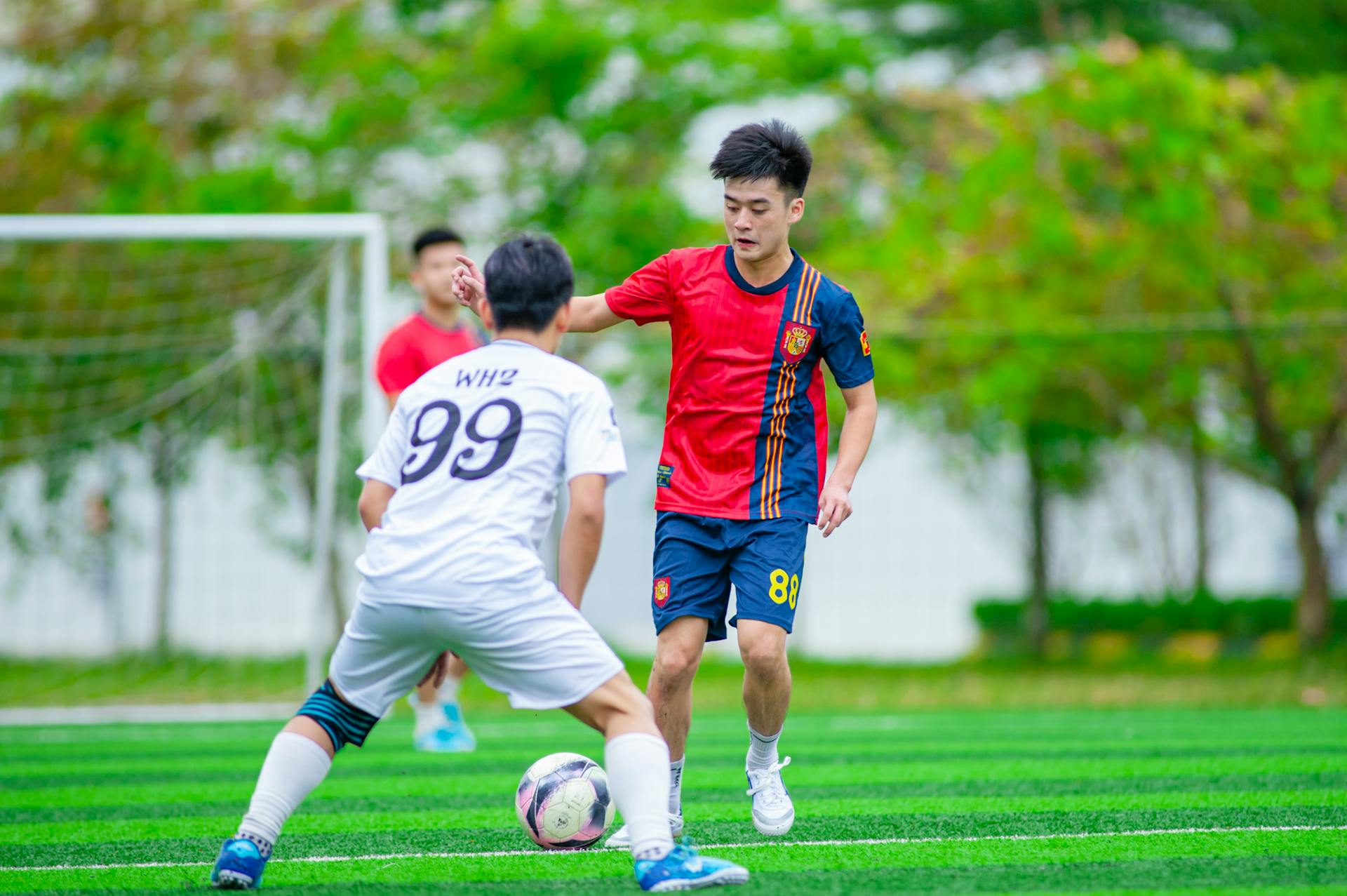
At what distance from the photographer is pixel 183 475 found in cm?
1191

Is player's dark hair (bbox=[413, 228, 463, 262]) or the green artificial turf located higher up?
player's dark hair (bbox=[413, 228, 463, 262])

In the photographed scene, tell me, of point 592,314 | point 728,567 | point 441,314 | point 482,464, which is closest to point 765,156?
point 592,314

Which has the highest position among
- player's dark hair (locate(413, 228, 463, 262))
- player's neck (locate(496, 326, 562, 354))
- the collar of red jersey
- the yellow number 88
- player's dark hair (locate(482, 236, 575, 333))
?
player's dark hair (locate(413, 228, 463, 262))

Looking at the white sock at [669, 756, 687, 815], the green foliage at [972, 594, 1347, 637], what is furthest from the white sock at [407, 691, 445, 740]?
the green foliage at [972, 594, 1347, 637]

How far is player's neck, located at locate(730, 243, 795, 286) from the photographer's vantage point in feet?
13.8

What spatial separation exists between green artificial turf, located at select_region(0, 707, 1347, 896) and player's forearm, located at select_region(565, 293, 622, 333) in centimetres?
155

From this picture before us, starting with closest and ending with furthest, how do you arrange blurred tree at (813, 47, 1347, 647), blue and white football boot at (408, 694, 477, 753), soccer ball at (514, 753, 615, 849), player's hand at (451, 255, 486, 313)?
player's hand at (451, 255, 486, 313) < soccer ball at (514, 753, 615, 849) < blue and white football boot at (408, 694, 477, 753) < blurred tree at (813, 47, 1347, 647)

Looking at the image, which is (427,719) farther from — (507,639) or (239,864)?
(507,639)

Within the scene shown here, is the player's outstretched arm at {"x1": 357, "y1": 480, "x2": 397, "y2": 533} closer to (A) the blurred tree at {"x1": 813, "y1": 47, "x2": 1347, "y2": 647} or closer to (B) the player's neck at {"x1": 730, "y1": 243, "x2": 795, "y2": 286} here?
(B) the player's neck at {"x1": 730, "y1": 243, "x2": 795, "y2": 286}

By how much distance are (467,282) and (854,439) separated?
1230mm

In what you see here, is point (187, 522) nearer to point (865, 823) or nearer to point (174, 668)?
point (174, 668)

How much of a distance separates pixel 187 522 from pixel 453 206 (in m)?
6.24

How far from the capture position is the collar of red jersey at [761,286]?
421 centimetres

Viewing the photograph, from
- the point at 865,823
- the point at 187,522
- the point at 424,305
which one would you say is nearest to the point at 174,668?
the point at 187,522
